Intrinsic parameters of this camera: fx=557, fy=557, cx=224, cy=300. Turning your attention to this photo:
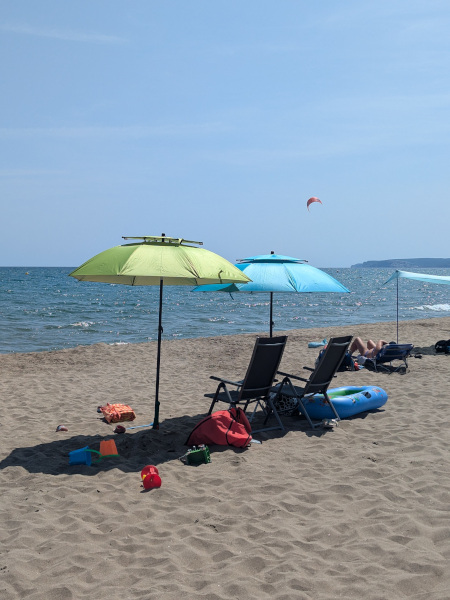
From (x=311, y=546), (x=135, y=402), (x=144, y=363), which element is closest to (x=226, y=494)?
(x=311, y=546)

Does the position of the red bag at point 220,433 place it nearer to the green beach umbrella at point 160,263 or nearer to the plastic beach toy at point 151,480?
the plastic beach toy at point 151,480

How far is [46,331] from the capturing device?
1947 centimetres

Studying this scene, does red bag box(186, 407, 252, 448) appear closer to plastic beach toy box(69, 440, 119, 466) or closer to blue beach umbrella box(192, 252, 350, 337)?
plastic beach toy box(69, 440, 119, 466)

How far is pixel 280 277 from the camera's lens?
6.27m

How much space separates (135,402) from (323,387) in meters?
2.70

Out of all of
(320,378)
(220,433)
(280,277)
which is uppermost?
(280,277)

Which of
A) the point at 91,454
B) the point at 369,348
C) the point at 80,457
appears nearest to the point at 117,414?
the point at 91,454

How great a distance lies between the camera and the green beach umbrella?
15.5 ft

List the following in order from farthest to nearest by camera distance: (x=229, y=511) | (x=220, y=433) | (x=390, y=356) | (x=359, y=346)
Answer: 1. (x=359, y=346)
2. (x=390, y=356)
3. (x=220, y=433)
4. (x=229, y=511)

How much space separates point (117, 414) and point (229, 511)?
2712 mm

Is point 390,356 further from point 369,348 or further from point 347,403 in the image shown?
point 347,403

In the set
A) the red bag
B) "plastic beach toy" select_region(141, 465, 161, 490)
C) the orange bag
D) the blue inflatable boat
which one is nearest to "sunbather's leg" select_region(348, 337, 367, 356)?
the blue inflatable boat

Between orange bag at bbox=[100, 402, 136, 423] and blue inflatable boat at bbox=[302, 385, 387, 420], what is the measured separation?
198 cm

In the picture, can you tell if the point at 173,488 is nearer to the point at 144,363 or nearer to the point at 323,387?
the point at 323,387
